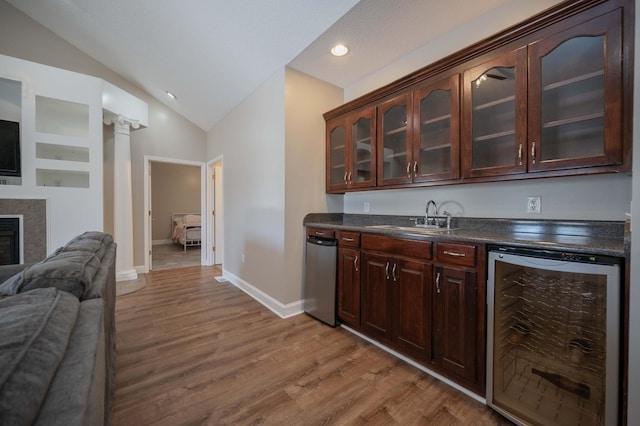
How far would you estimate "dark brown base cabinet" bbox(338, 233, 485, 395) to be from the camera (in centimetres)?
156

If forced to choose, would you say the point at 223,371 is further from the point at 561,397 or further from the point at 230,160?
the point at 230,160

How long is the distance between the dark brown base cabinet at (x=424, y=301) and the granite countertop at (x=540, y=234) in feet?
0.22

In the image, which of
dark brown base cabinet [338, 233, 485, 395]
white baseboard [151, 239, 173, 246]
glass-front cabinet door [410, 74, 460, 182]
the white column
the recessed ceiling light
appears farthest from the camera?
white baseboard [151, 239, 173, 246]

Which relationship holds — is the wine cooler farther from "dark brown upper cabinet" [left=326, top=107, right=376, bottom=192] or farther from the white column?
the white column

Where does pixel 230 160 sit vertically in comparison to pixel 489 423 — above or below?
above

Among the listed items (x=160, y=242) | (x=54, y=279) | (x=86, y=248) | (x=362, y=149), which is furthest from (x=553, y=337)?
(x=160, y=242)

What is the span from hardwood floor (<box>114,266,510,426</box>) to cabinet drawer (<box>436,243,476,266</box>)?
0.83 metres

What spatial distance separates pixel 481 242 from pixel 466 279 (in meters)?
0.25

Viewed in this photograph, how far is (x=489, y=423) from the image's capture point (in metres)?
1.42

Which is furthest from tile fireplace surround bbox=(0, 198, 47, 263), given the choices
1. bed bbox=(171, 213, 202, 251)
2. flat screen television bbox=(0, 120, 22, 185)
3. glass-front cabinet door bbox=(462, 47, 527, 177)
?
glass-front cabinet door bbox=(462, 47, 527, 177)

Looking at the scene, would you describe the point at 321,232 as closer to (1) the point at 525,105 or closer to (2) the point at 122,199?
(1) the point at 525,105

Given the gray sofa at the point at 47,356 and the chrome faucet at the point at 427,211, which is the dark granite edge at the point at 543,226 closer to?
the chrome faucet at the point at 427,211

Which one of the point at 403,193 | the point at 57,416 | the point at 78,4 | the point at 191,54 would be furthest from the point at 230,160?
the point at 57,416

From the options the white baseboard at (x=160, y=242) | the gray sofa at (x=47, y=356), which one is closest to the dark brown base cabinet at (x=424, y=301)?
the gray sofa at (x=47, y=356)
